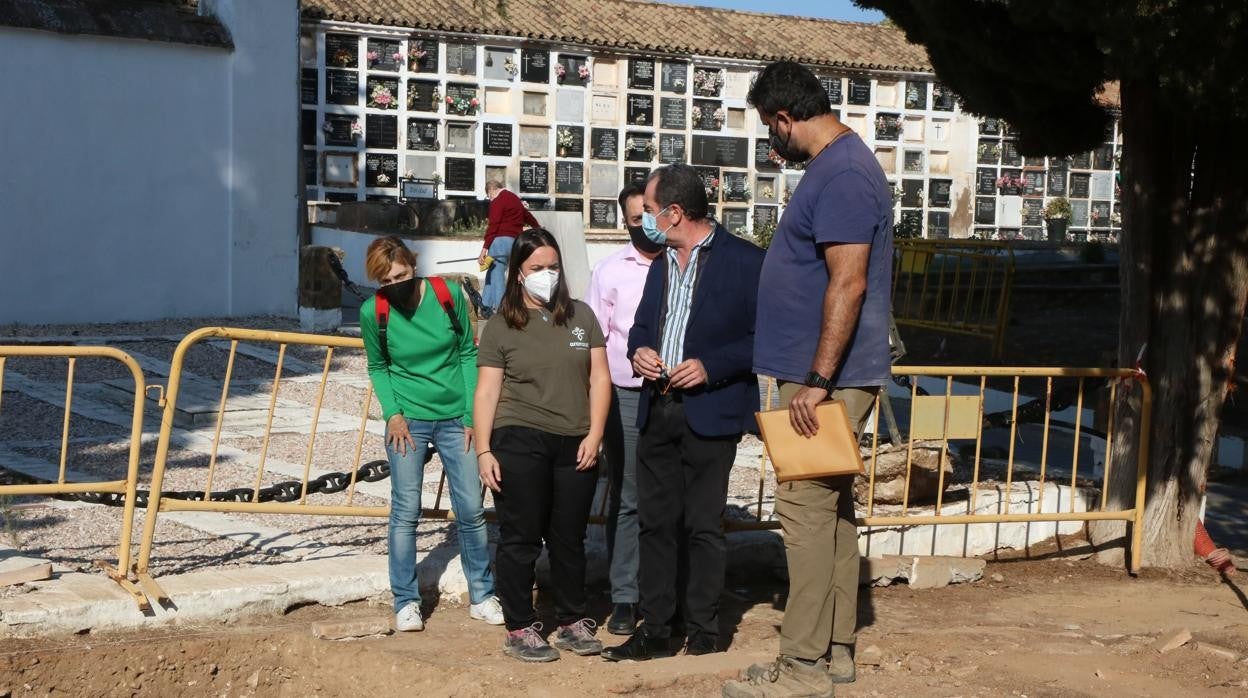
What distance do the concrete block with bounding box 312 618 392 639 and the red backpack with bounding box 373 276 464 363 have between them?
2.96ft

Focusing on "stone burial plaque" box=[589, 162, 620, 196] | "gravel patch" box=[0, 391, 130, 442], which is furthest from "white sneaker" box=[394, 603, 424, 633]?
"stone burial plaque" box=[589, 162, 620, 196]

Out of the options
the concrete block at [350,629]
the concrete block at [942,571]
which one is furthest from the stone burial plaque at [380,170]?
the concrete block at [350,629]

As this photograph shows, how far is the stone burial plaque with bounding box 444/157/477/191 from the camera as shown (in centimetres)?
2338

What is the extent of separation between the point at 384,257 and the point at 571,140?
64.6 ft

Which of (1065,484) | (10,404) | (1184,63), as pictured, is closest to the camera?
(1184,63)

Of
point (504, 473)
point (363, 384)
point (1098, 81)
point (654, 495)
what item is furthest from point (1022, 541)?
point (363, 384)

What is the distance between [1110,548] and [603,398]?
297 cm

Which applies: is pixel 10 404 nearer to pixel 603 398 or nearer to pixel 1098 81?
pixel 603 398

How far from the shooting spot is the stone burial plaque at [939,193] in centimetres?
2752

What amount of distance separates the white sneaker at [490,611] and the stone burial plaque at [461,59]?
62.7ft

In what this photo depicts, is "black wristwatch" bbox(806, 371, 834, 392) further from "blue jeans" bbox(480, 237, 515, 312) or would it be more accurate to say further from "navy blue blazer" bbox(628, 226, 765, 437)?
"blue jeans" bbox(480, 237, 515, 312)

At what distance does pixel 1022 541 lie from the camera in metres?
6.57

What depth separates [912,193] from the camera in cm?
2755

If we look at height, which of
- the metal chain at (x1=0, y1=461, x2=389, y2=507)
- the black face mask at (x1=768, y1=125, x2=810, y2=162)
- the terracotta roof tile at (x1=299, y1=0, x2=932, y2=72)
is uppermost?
the terracotta roof tile at (x1=299, y1=0, x2=932, y2=72)
